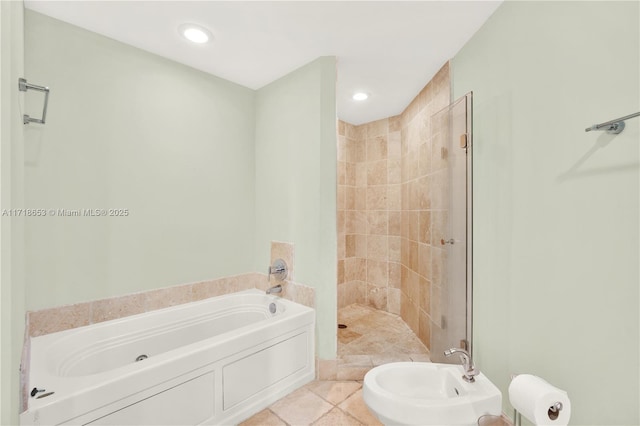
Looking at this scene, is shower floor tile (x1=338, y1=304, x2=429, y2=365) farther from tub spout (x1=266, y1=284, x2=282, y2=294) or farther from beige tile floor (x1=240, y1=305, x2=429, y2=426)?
tub spout (x1=266, y1=284, x2=282, y2=294)

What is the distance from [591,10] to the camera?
1.09 meters

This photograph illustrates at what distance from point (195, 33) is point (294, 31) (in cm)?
67

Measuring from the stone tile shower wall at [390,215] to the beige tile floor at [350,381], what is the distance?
0.85 feet

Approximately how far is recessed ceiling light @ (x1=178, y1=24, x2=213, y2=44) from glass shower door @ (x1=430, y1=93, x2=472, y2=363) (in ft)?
5.76

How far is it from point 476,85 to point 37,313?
10.1 feet

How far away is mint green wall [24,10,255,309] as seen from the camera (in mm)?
1734

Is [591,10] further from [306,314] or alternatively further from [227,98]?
[227,98]

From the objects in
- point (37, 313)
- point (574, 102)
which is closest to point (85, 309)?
point (37, 313)

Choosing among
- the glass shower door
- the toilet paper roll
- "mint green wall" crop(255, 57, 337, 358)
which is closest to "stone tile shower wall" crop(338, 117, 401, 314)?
the glass shower door

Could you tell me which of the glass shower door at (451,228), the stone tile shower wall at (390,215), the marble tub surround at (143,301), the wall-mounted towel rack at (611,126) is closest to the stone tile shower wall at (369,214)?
the stone tile shower wall at (390,215)

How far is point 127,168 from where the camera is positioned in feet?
6.72

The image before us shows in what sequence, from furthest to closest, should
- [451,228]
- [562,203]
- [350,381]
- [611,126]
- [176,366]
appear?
[350,381]
[451,228]
[176,366]
[562,203]
[611,126]

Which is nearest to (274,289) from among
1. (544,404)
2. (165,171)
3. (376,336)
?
(376,336)

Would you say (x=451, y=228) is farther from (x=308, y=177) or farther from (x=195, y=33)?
(x=195, y=33)
